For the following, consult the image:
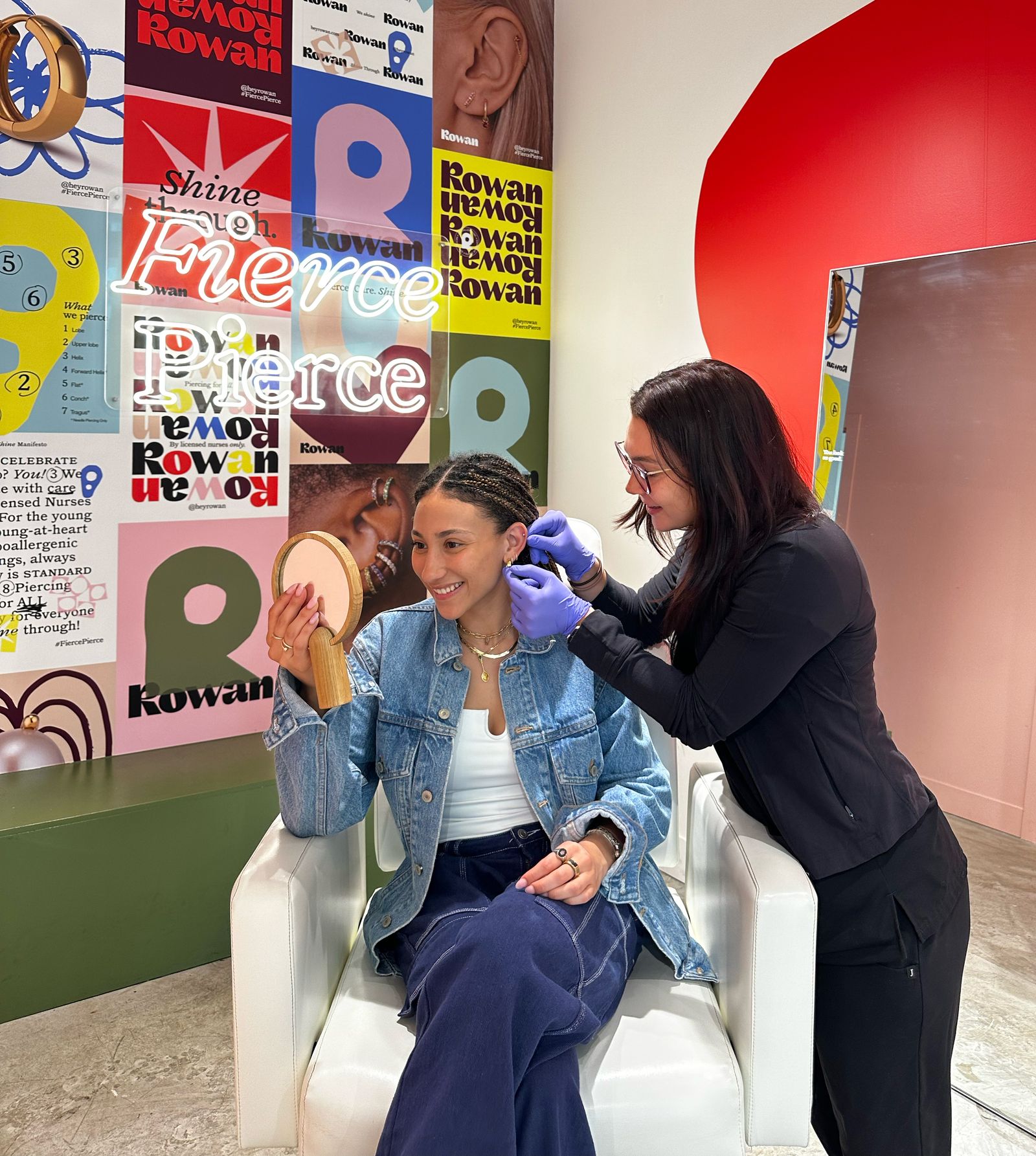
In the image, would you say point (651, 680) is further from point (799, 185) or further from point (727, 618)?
point (799, 185)

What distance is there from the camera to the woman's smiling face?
1.59 meters

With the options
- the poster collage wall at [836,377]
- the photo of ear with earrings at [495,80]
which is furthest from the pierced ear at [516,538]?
the photo of ear with earrings at [495,80]

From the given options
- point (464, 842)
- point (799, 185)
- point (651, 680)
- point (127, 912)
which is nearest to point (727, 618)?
point (651, 680)

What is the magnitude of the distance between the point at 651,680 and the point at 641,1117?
574mm

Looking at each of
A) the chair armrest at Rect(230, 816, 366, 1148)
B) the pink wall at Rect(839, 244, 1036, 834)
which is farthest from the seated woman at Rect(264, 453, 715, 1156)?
the pink wall at Rect(839, 244, 1036, 834)

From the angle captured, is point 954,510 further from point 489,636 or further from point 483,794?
point 483,794

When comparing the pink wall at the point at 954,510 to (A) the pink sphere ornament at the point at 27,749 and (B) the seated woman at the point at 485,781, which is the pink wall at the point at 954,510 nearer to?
(B) the seated woman at the point at 485,781

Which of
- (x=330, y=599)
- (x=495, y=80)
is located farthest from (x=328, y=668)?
(x=495, y=80)

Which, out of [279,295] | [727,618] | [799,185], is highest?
[799,185]

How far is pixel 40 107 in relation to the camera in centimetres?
243

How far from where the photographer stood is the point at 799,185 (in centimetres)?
247

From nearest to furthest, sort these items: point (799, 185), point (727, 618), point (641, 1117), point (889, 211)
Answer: point (641, 1117)
point (727, 618)
point (889, 211)
point (799, 185)

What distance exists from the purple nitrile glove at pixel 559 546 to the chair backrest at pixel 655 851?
14cm

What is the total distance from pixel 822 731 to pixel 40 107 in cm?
233
